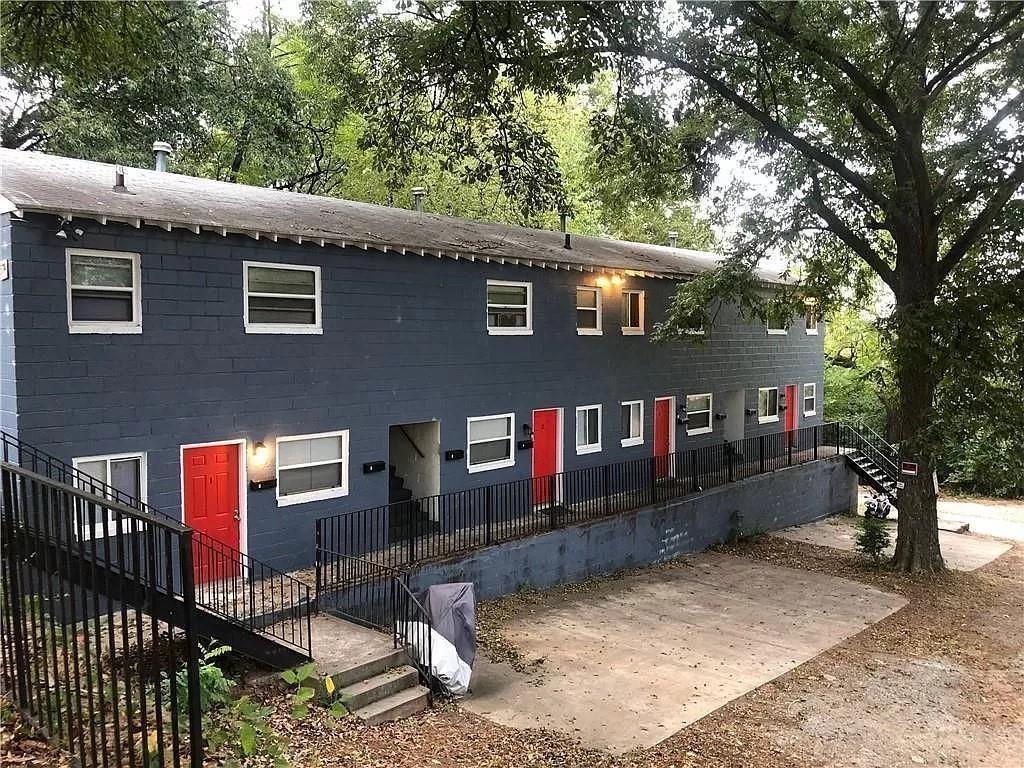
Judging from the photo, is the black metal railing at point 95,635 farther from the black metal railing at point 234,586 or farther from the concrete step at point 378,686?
the black metal railing at point 234,586

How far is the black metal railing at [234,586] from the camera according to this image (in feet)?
29.5

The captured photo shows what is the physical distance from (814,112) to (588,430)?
8.37 m

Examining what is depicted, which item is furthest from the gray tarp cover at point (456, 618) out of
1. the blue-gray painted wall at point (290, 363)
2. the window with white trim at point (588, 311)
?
the window with white trim at point (588, 311)

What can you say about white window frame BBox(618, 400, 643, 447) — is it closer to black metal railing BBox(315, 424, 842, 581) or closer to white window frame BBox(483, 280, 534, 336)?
black metal railing BBox(315, 424, 842, 581)

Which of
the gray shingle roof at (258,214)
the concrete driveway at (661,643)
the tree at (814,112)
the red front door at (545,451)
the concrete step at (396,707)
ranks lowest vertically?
the concrete driveway at (661,643)

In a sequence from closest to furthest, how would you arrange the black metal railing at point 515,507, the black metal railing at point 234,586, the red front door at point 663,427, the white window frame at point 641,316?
the black metal railing at point 234,586 → the black metal railing at point 515,507 → the white window frame at point 641,316 → the red front door at point 663,427

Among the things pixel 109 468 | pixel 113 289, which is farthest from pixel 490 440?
pixel 113 289

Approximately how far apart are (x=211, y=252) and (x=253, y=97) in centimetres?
1085

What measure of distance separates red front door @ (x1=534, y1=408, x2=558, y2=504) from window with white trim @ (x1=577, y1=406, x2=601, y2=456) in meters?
0.74

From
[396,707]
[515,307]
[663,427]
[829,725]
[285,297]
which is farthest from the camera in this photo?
[663,427]

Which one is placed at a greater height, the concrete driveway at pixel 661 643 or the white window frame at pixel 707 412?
the white window frame at pixel 707 412

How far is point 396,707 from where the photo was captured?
841cm

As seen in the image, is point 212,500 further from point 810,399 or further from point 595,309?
point 810,399

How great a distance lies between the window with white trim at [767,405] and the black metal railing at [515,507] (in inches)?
63.1
